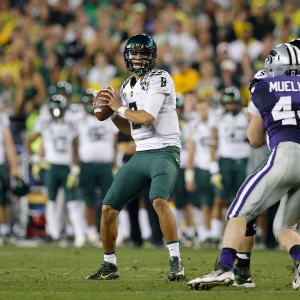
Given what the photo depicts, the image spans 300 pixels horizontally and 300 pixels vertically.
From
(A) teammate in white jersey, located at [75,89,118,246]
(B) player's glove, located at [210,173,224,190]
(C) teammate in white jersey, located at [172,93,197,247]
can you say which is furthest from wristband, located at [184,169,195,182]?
(A) teammate in white jersey, located at [75,89,118,246]

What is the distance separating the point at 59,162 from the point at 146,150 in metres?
5.83

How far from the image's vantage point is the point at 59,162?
12898 mm

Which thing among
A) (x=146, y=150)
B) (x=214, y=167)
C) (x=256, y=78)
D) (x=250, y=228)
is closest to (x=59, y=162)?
(x=214, y=167)

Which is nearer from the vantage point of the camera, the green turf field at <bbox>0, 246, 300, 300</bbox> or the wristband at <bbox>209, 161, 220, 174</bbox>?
the green turf field at <bbox>0, 246, 300, 300</bbox>

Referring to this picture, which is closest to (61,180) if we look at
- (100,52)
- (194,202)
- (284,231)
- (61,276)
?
(194,202)

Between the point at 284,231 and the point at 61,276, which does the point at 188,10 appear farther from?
the point at 284,231

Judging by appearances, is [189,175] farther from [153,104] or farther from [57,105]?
[153,104]

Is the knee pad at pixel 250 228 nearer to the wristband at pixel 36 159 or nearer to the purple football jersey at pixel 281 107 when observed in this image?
the purple football jersey at pixel 281 107

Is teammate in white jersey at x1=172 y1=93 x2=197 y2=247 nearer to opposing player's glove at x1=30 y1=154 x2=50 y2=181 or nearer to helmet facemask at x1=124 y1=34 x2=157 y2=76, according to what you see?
opposing player's glove at x1=30 y1=154 x2=50 y2=181

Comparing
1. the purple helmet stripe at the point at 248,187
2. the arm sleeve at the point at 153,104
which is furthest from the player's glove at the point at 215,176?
the purple helmet stripe at the point at 248,187

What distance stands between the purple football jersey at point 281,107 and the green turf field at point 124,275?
3.60 ft

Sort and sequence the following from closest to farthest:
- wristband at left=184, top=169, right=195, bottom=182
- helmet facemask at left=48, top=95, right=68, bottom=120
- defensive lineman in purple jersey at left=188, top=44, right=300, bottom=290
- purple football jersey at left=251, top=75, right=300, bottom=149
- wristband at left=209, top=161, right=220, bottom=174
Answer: defensive lineman in purple jersey at left=188, top=44, right=300, bottom=290 → purple football jersey at left=251, top=75, right=300, bottom=149 → wristband at left=209, top=161, right=220, bottom=174 → wristband at left=184, top=169, right=195, bottom=182 → helmet facemask at left=48, top=95, right=68, bottom=120

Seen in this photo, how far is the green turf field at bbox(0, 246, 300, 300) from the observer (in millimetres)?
5853

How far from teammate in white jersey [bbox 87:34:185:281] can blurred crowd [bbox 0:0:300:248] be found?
6526 mm
